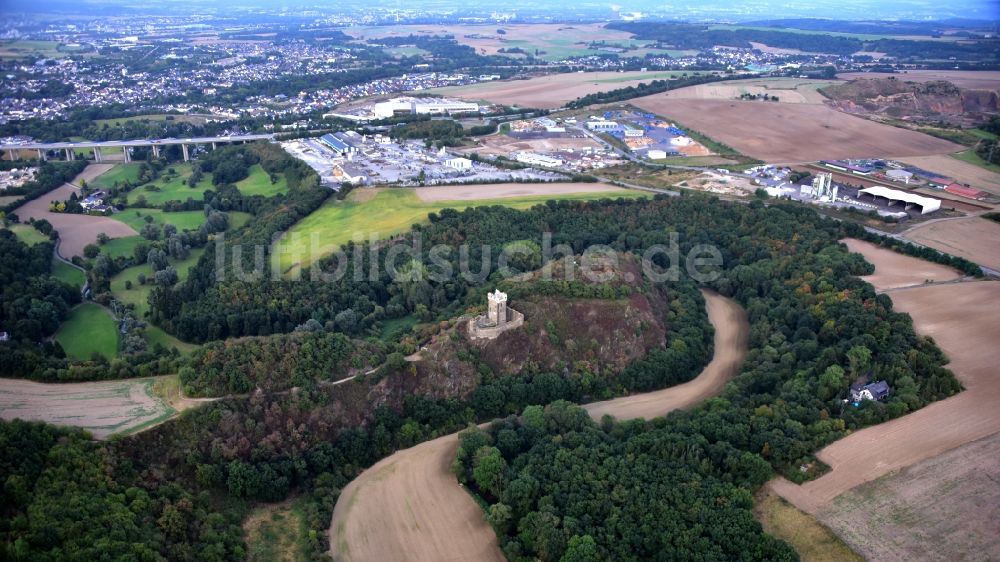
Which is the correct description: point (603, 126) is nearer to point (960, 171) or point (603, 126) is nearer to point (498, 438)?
point (960, 171)

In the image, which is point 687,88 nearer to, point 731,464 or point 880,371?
point 880,371

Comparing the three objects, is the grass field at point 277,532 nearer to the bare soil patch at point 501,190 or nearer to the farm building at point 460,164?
the bare soil patch at point 501,190

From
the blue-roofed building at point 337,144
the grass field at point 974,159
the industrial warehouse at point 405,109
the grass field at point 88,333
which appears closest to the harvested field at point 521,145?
the blue-roofed building at point 337,144

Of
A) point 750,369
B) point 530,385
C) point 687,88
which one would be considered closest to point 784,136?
point 687,88

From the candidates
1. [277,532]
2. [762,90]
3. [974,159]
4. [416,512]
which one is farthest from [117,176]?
[974,159]

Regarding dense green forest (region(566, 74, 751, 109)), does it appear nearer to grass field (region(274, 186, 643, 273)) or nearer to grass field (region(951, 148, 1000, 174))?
grass field (region(951, 148, 1000, 174))

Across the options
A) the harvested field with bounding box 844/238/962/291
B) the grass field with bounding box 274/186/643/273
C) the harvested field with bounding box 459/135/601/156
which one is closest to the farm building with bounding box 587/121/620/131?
the harvested field with bounding box 459/135/601/156
